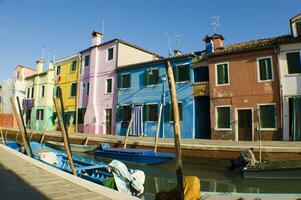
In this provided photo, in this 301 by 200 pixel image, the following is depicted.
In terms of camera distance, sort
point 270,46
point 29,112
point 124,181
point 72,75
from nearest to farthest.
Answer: point 124,181 < point 270,46 < point 72,75 < point 29,112

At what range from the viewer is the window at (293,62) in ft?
54.0

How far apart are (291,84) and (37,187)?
52.0 feet

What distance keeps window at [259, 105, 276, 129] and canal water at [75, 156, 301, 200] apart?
179 inches

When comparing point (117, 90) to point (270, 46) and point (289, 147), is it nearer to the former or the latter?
point (270, 46)

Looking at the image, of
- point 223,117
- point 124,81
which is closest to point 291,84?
point 223,117

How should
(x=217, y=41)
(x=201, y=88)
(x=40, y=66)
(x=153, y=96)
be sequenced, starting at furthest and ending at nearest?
1. (x=40, y=66)
2. (x=153, y=96)
3. (x=217, y=41)
4. (x=201, y=88)

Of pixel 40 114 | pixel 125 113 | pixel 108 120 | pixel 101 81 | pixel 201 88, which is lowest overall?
pixel 108 120

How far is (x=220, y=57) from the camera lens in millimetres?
19344

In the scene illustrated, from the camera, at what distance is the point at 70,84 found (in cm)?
3102

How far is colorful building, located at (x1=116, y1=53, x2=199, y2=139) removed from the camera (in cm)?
2055

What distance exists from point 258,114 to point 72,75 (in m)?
21.2

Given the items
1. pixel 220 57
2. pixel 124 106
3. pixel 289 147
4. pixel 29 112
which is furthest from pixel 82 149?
pixel 29 112

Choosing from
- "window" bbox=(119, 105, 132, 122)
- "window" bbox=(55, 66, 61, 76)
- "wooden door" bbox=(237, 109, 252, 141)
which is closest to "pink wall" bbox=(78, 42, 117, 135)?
"window" bbox=(119, 105, 132, 122)

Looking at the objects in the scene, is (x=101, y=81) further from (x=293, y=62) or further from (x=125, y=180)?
(x=125, y=180)
